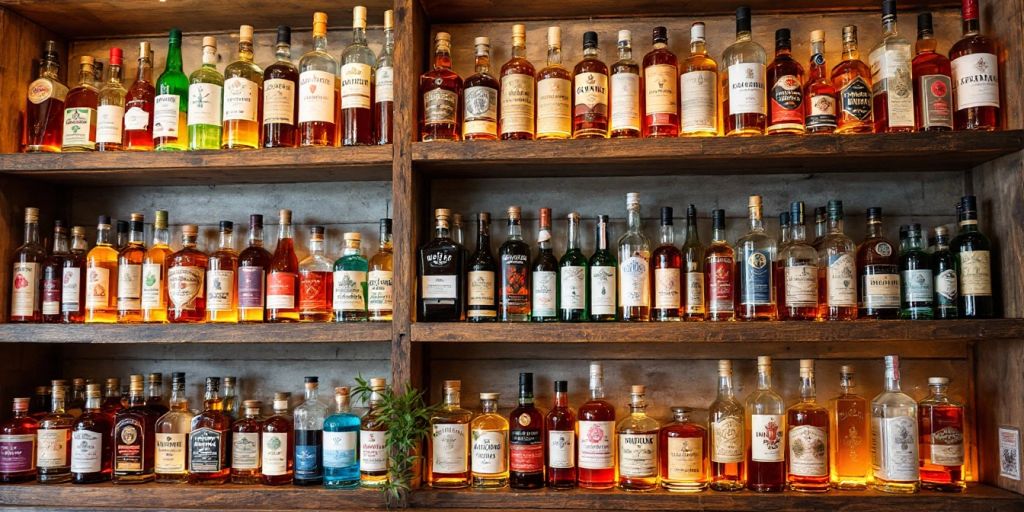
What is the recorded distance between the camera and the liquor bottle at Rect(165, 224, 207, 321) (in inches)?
75.7

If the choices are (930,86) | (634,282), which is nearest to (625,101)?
(634,282)

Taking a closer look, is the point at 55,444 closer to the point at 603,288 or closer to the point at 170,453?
the point at 170,453

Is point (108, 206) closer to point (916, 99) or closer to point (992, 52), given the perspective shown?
point (916, 99)

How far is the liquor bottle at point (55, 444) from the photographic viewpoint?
1888 millimetres

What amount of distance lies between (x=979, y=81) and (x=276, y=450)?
1.84 meters

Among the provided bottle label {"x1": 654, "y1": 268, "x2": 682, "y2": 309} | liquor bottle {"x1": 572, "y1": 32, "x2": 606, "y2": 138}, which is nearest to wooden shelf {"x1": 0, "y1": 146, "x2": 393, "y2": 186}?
liquor bottle {"x1": 572, "y1": 32, "x2": 606, "y2": 138}

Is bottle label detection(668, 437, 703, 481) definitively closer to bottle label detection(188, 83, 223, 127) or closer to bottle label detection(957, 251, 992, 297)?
bottle label detection(957, 251, 992, 297)

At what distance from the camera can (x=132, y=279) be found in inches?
76.9

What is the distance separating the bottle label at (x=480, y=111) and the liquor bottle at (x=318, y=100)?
0.33 meters

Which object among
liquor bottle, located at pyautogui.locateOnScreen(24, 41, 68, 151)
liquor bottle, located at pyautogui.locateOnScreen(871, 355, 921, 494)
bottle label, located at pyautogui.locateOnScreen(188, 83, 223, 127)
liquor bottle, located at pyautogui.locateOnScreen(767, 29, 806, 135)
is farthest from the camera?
liquor bottle, located at pyautogui.locateOnScreen(24, 41, 68, 151)

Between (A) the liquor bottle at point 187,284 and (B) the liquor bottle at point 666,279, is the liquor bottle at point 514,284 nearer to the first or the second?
(B) the liquor bottle at point 666,279

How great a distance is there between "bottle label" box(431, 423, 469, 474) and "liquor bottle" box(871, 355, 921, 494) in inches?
37.2

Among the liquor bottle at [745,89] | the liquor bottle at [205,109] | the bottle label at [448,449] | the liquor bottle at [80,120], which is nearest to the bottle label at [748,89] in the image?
the liquor bottle at [745,89]

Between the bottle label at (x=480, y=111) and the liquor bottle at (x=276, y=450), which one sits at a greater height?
the bottle label at (x=480, y=111)
